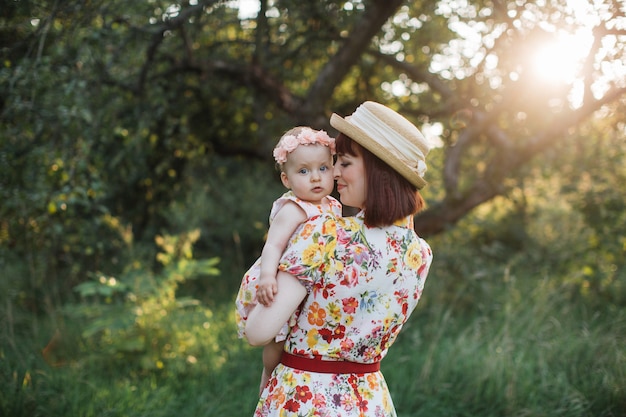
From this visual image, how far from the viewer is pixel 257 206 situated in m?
7.30

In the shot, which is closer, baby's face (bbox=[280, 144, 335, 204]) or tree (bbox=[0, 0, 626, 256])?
baby's face (bbox=[280, 144, 335, 204])

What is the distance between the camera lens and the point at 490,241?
771 cm

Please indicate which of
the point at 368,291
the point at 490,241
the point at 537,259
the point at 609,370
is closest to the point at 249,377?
the point at 609,370

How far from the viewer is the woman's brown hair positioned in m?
1.64

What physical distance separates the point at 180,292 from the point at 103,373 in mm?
2347

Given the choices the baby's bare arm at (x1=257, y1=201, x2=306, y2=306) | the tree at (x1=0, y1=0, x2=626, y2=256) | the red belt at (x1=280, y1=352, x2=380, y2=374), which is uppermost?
the tree at (x1=0, y1=0, x2=626, y2=256)

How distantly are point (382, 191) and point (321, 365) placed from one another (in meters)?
0.54

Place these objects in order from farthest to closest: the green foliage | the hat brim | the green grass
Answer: the green foliage, the green grass, the hat brim

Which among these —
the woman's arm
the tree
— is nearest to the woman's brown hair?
the woman's arm

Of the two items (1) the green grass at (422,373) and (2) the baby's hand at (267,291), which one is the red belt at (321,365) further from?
(1) the green grass at (422,373)

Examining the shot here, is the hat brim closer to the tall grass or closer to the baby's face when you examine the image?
the baby's face

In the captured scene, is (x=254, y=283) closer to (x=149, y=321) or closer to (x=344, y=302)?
(x=344, y=302)

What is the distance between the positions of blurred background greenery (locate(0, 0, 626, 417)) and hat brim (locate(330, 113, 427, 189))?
2.01 m

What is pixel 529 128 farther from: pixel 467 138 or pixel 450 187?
pixel 450 187
